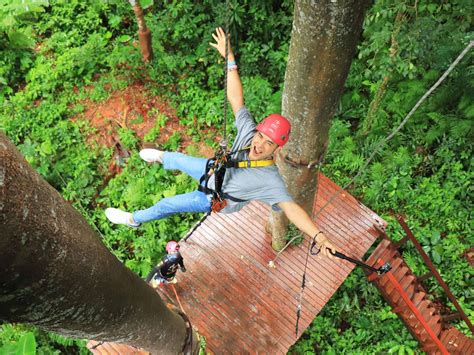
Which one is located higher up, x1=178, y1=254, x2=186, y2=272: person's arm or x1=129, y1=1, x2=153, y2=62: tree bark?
x1=129, y1=1, x2=153, y2=62: tree bark

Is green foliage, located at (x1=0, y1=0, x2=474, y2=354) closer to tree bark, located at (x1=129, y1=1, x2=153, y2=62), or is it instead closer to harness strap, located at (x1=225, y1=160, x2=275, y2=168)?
tree bark, located at (x1=129, y1=1, x2=153, y2=62)

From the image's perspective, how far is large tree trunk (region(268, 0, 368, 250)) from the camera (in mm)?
2459

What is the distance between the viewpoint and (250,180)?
149 inches

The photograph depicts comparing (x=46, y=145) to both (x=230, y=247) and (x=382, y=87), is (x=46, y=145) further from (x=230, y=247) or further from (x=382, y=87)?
(x=382, y=87)

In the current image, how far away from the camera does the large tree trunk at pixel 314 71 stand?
2.46 m

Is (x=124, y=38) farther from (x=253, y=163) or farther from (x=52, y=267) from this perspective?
(x=52, y=267)

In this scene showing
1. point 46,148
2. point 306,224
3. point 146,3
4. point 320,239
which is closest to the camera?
point 320,239

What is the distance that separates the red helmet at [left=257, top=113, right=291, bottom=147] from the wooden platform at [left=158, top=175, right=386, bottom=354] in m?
3.03

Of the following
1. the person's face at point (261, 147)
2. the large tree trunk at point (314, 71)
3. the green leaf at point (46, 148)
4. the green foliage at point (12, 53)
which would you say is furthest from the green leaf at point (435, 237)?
the green foliage at point (12, 53)

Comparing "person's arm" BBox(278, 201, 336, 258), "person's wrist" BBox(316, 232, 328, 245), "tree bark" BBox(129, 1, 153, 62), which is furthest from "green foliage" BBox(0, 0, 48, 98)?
"person's wrist" BBox(316, 232, 328, 245)

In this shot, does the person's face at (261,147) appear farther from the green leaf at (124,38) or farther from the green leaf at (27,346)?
the green leaf at (124,38)

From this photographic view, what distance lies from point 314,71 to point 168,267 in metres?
3.52

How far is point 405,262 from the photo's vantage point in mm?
6418

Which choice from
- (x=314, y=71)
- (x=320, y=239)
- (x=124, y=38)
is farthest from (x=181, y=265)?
(x=124, y=38)
